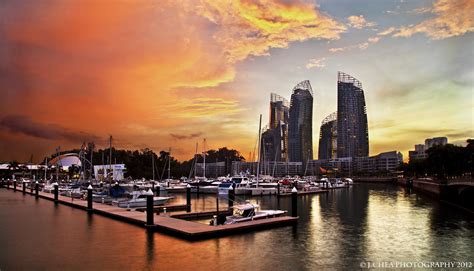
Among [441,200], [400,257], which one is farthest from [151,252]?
[441,200]

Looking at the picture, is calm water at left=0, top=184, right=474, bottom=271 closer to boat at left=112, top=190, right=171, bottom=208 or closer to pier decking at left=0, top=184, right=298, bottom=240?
pier decking at left=0, top=184, right=298, bottom=240

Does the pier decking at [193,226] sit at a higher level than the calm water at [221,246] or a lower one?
higher

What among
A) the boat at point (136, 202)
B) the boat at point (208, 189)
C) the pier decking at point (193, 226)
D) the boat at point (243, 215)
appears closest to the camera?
the pier decking at point (193, 226)

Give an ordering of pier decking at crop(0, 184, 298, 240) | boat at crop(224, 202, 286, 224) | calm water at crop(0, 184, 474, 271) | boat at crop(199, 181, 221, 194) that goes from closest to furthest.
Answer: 1. calm water at crop(0, 184, 474, 271)
2. pier decking at crop(0, 184, 298, 240)
3. boat at crop(224, 202, 286, 224)
4. boat at crop(199, 181, 221, 194)

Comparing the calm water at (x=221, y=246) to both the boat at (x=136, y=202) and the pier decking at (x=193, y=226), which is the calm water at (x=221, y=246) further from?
the boat at (x=136, y=202)

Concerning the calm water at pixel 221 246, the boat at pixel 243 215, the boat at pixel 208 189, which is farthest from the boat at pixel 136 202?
the boat at pixel 208 189

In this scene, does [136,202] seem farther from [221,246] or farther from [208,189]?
[208,189]

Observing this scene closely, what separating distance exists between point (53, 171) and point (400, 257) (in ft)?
576

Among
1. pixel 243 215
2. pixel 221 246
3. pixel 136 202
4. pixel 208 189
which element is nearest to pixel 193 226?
pixel 221 246

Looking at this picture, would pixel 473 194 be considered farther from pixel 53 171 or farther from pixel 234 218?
pixel 53 171

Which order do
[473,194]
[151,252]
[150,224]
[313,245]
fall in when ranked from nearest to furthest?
[151,252]
[313,245]
[150,224]
[473,194]

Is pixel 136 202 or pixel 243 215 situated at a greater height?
→ pixel 243 215

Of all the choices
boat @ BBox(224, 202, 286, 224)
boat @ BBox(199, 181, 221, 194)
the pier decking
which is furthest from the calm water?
boat @ BBox(199, 181, 221, 194)

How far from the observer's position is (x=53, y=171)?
173250mm
